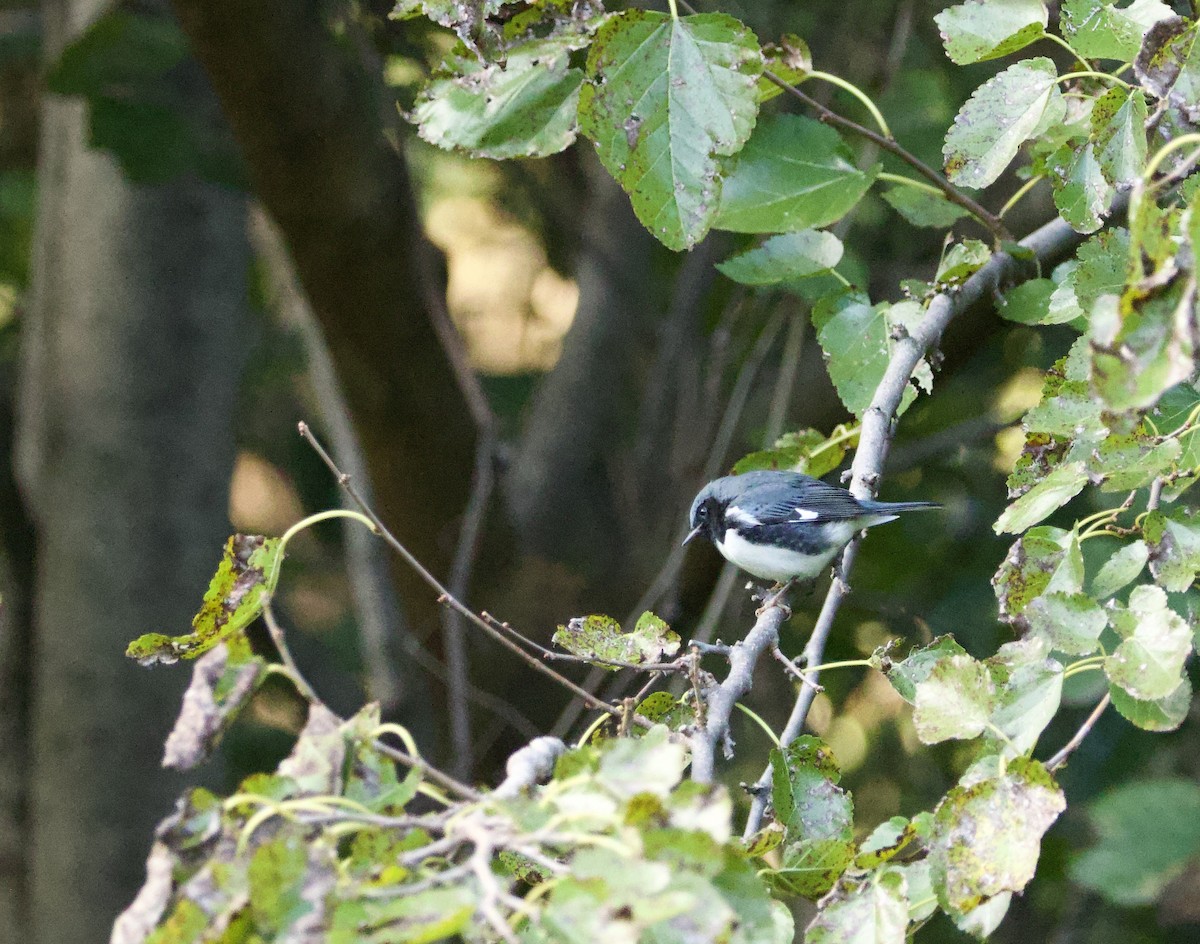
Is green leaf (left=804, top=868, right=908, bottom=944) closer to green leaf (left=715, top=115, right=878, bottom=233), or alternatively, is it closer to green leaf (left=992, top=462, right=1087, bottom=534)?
green leaf (left=992, top=462, right=1087, bottom=534)

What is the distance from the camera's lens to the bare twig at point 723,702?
100 centimetres

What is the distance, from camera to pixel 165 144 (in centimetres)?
302

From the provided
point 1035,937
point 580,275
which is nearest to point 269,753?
point 580,275

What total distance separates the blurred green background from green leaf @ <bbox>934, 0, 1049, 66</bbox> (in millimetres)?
1120

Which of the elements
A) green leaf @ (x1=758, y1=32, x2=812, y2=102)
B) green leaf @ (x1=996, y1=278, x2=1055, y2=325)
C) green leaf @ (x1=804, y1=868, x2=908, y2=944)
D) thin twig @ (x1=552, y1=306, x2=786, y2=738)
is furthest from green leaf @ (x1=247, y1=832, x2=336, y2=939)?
thin twig @ (x1=552, y1=306, x2=786, y2=738)

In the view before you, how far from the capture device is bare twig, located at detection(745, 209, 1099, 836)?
1274mm

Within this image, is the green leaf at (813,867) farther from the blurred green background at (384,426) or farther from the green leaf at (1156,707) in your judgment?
the blurred green background at (384,426)

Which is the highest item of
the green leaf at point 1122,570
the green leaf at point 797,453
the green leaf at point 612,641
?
the green leaf at point 1122,570

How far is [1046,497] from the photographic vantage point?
1.18 m

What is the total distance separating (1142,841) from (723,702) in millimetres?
1406

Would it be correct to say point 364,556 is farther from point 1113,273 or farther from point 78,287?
point 1113,273

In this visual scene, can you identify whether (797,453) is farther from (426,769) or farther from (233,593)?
(426,769)

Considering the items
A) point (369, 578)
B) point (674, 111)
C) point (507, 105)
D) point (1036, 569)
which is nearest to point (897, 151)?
point (674, 111)

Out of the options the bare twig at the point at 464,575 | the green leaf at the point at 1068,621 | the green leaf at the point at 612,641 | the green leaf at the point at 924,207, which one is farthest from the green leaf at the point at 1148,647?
the bare twig at the point at 464,575
